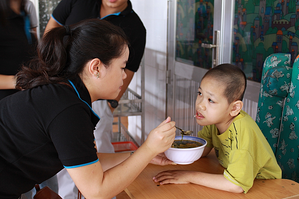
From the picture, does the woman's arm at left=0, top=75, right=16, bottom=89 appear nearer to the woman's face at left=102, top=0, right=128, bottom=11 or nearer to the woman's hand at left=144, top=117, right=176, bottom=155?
the woman's face at left=102, top=0, right=128, bottom=11

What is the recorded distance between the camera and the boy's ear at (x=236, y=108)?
3.75 ft

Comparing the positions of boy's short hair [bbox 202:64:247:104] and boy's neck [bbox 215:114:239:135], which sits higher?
boy's short hair [bbox 202:64:247:104]

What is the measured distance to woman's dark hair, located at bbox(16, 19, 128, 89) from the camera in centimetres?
94

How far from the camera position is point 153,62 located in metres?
3.19

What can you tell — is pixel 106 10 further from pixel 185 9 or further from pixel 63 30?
pixel 185 9

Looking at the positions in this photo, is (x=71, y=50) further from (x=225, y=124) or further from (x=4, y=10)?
(x=4, y=10)

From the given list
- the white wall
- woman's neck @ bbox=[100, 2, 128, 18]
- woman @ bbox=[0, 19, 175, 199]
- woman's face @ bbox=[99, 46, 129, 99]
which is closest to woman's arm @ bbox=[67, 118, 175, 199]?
woman @ bbox=[0, 19, 175, 199]

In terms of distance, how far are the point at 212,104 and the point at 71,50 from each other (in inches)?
22.3

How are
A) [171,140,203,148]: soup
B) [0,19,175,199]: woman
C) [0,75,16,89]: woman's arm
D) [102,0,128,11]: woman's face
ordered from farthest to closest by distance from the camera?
[102,0,128,11]: woman's face, [0,75,16,89]: woman's arm, [171,140,203,148]: soup, [0,19,175,199]: woman

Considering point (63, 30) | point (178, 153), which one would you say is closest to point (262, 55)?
point (178, 153)

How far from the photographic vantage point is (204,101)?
1170 millimetres

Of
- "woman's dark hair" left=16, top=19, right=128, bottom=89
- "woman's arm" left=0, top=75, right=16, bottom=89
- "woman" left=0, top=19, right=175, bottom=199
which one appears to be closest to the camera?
"woman" left=0, top=19, right=175, bottom=199

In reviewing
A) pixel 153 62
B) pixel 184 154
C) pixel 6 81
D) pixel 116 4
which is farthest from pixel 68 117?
pixel 153 62

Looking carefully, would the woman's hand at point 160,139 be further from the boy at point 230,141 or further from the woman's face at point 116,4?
the woman's face at point 116,4
